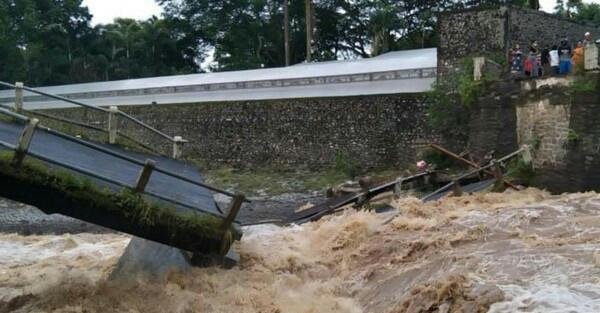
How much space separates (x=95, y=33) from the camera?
35875mm

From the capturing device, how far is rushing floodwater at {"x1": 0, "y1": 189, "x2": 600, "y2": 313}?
6.99 metres

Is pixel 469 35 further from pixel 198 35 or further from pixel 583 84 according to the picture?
pixel 198 35

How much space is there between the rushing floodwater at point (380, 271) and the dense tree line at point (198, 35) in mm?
20551

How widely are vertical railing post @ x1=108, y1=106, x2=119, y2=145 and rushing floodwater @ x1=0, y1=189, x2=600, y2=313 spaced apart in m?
1.94

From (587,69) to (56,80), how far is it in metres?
26.4

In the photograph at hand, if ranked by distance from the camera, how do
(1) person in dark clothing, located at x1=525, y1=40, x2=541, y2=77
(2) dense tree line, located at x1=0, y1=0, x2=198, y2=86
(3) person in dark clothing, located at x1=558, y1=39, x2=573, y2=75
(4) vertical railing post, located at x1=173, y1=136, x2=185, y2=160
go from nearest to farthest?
(4) vertical railing post, located at x1=173, y1=136, x2=185, y2=160
(3) person in dark clothing, located at x1=558, y1=39, x2=573, y2=75
(1) person in dark clothing, located at x1=525, y1=40, x2=541, y2=77
(2) dense tree line, located at x1=0, y1=0, x2=198, y2=86

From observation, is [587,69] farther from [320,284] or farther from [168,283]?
[168,283]

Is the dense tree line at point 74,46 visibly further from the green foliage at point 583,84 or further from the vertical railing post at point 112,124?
the green foliage at point 583,84

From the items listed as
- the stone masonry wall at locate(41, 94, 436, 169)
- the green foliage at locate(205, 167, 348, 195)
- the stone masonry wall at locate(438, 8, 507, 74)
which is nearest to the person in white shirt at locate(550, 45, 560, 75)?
the stone masonry wall at locate(438, 8, 507, 74)

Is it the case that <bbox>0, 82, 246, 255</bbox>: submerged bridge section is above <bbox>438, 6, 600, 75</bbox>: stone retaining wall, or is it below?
below

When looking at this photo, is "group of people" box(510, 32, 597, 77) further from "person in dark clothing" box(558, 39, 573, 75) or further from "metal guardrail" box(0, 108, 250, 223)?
"metal guardrail" box(0, 108, 250, 223)

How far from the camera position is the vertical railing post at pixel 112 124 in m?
11.5

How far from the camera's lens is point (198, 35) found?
37.3m

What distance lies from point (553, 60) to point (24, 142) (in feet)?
45.1
